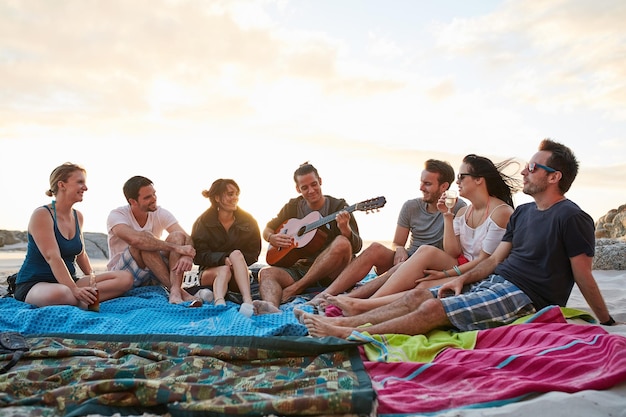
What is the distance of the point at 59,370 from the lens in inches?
107

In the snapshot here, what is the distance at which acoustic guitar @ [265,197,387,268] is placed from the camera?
5.38m

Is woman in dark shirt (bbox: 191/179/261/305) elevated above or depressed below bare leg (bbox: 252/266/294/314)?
above

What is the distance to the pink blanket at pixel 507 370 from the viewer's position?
2338 mm

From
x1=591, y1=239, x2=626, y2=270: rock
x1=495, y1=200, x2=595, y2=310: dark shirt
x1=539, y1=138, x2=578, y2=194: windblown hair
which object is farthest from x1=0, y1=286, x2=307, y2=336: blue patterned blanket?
x1=591, y1=239, x2=626, y2=270: rock

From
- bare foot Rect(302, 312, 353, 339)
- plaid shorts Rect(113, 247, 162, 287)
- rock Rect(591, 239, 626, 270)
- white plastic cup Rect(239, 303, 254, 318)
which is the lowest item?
rock Rect(591, 239, 626, 270)

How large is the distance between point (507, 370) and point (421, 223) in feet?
9.61

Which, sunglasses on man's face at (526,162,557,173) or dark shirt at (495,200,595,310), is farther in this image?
sunglasses on man's face at (526,162,557,173)

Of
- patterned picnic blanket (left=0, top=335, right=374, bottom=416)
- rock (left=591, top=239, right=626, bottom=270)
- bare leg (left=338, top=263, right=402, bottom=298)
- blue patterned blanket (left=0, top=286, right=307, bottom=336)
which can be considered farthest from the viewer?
rock (left=591, top=239, right=626, bottom=270)

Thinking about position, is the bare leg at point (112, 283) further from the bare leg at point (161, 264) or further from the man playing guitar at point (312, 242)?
the man playing guitar at point (312, 242)

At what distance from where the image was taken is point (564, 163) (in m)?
3.73

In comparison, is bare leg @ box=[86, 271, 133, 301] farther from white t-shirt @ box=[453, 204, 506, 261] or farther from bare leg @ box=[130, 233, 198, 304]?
white t-shirt @ box=[453, 204, 506, 261]

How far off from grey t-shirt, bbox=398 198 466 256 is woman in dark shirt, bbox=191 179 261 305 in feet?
5.15

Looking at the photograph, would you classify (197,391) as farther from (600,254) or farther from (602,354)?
(600,254)

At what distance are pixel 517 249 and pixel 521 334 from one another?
836mm
